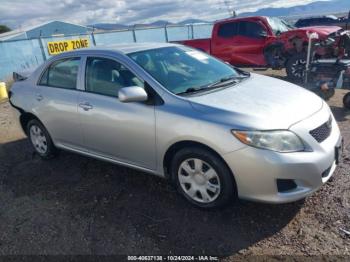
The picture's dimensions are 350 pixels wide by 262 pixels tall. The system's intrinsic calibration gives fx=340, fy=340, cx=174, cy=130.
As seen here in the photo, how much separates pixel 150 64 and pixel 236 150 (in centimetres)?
148

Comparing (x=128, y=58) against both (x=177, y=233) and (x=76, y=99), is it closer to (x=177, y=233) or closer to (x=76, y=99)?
(x=76, y=99)

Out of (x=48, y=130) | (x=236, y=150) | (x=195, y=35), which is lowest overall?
(x=195, y=35)

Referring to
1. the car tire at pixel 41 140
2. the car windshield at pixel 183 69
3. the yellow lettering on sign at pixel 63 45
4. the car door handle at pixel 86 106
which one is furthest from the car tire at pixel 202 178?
the yellow lettering on sign at pixel 63 45

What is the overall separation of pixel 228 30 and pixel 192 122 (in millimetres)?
9321

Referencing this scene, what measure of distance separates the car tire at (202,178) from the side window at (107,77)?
3.10 ft

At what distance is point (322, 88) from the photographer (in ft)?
23.1

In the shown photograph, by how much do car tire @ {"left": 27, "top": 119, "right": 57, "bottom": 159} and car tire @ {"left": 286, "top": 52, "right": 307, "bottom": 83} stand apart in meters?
6.71

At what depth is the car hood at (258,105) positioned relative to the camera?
2963 mm

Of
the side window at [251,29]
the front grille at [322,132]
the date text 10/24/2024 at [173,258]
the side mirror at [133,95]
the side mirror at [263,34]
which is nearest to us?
the date text 10/24/2024 at [173,258]

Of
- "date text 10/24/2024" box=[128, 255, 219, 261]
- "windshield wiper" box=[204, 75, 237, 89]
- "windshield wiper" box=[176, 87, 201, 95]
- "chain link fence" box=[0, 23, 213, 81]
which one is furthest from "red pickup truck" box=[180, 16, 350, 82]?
"date text 10/24/2024" box=[128, 255, 219, 261]

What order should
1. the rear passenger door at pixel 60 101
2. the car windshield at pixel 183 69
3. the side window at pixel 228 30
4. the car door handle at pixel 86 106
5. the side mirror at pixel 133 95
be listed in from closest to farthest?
the side mirror at pixel 133 95 < the car windshield at pixel 183 69 < the car door handle at pixel 86 106 < the rear passenger door at pixel 60 101 < the side window at pixel 228 30

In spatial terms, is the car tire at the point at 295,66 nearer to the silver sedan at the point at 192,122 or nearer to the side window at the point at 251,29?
the side window at the point at 251,29

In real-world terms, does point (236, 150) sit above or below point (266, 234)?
above

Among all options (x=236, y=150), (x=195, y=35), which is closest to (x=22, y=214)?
(x=236, y=150)
